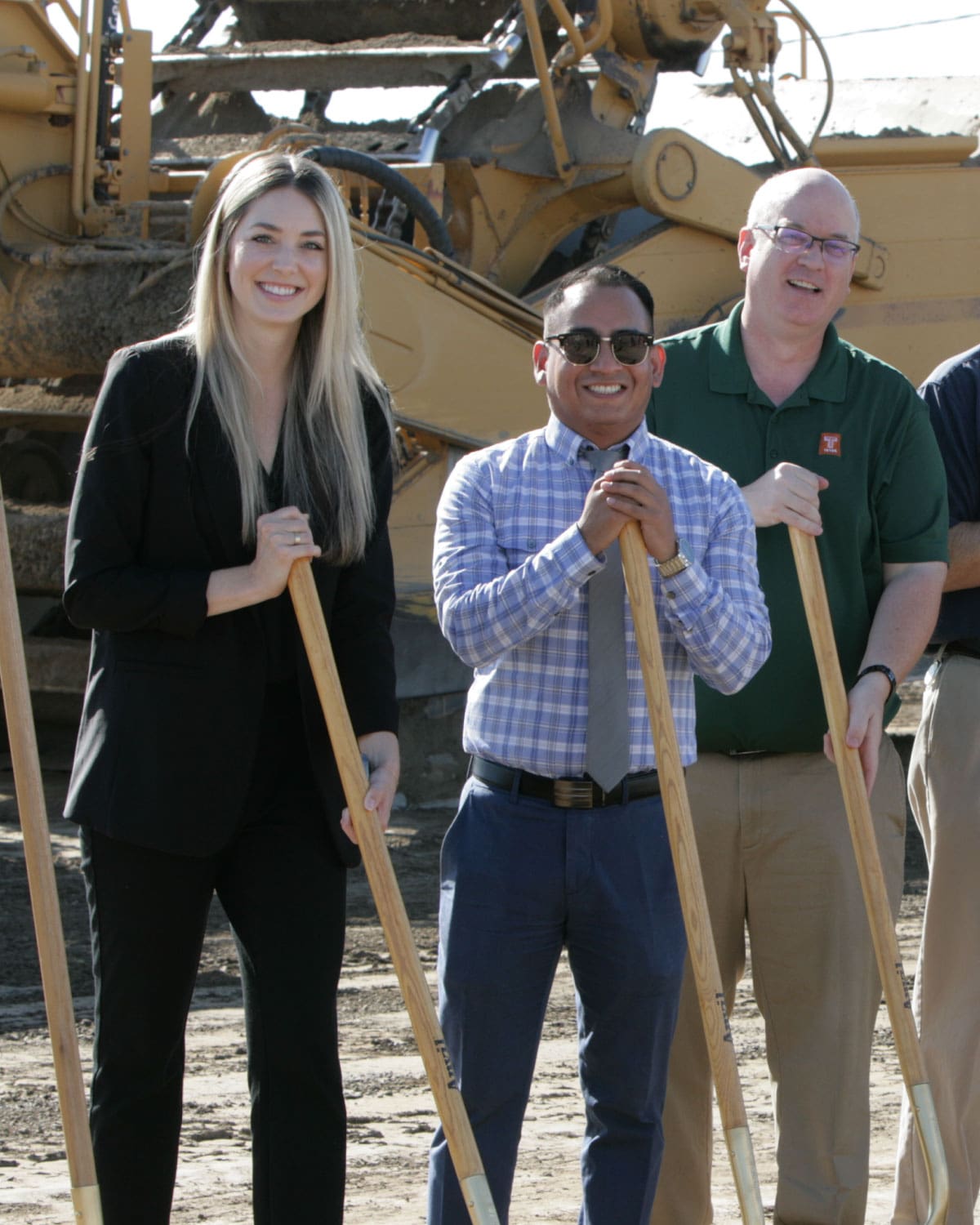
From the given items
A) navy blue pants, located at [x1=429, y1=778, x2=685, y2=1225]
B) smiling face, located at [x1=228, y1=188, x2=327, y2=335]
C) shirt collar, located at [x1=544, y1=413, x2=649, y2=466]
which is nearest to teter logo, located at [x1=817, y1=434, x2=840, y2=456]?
shirt collar, located at [x1=544, y1=413, x2=649, y2=466]

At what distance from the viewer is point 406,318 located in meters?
9.24

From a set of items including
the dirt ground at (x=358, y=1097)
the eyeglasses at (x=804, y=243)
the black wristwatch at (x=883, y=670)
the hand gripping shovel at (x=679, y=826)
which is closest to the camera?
the hand gripping shovel at (x=679, y=826)

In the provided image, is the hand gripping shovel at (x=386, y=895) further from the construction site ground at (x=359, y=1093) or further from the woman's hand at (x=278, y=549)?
the construction site ground at (x=359, y=1093)

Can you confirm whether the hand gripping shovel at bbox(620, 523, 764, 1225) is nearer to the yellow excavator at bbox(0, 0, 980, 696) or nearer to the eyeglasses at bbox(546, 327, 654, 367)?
the eyeglasses at bbox(546, 327, 654, 367)

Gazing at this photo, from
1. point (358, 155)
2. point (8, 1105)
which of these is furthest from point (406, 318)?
point (8, 1105)

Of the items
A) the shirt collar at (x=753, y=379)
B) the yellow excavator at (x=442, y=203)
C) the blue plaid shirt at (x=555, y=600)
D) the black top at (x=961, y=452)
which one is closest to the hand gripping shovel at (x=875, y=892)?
the blue plaid shirt at (x=555, y=600)

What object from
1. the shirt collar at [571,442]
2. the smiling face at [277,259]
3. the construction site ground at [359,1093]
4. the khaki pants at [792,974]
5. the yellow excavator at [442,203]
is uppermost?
the yellow excavator at [442,203]

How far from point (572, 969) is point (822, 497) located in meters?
1.13

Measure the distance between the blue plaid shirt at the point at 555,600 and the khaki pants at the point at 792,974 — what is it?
1.64 ft

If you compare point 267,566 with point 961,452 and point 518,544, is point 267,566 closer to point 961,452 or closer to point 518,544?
point 518,544

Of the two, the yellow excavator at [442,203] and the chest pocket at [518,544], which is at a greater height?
the yellow excavator at [442,203]

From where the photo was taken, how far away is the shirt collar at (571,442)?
11.4 feet

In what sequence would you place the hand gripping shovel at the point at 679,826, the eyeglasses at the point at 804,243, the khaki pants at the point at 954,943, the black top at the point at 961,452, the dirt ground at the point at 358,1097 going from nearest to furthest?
the hand gripping shovel at the point at 679,826 < the eyeglasses at the point at 804,243 < the khaki pants at the point at 954,943 < the black top at the point at 961,452 < the dirt ground at the point at 358,1097

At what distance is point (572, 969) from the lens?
11.0 ft
